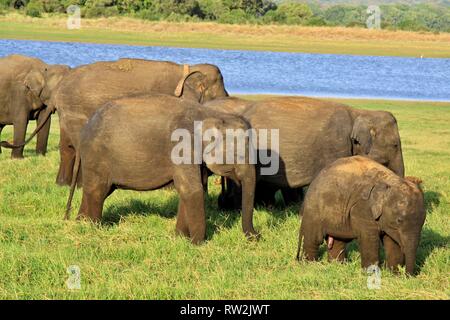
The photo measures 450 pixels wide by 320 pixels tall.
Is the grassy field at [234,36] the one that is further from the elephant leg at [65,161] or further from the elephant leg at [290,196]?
the elephant leg at [290,196]

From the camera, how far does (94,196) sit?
10.1 meters

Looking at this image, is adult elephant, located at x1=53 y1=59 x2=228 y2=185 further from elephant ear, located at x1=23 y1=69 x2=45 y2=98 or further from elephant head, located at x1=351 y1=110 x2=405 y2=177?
elephant ear, located at x1=23 y1=69 x2=45 y2=98

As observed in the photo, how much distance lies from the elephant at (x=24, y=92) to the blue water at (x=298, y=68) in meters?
14.9

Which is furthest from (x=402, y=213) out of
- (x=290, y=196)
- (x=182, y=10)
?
(x=182, y=10)

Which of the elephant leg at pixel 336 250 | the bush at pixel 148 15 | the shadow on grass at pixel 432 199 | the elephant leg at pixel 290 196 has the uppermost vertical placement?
the elephant leg at pixel 336 250

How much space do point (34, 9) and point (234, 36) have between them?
11539 mm

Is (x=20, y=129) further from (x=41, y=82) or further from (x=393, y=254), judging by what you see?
(x=393, y=254)

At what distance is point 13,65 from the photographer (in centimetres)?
1620

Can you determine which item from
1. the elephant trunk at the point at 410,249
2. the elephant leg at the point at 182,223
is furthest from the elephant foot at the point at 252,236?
the elephant trunk at the point at 410,249

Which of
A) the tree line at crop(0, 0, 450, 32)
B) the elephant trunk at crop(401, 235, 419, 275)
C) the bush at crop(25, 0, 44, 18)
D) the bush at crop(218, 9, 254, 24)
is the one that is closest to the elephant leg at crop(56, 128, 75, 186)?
the elephant trunk at crop(401, 235, 419, 275)

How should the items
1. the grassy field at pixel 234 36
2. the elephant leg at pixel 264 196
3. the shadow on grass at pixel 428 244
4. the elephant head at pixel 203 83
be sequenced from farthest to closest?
1. the grassy field at pixel 234 36
2. the elephant head at pixel 203 83
3. the elephant leg at pixel 264 196
4. the shadow on grass at pixel 428 244

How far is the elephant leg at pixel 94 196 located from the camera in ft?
33.1

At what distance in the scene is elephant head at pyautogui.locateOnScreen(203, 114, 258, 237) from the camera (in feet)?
31.8

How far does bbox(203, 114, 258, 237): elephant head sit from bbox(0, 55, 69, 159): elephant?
21.4ft
